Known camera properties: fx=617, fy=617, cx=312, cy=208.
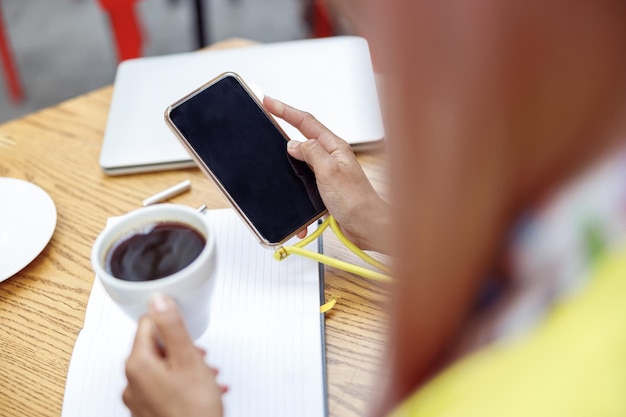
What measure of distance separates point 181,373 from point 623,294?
0.29 metres

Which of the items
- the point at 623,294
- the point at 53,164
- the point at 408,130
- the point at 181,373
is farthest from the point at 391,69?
the point at 53,164

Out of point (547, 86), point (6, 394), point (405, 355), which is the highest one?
point (547, 86)

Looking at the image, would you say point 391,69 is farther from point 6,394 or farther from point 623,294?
point 6,394

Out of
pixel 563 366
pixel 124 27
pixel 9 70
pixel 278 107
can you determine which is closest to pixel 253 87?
pixel 278 107

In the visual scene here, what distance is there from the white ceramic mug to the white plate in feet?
0.65

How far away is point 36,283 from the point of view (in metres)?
0.64

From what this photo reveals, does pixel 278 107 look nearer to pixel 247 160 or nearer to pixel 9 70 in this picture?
pixel 247 160

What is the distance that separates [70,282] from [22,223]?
4.4 inches

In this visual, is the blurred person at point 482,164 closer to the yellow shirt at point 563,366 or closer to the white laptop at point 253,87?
the yellow shirt at point 563,366

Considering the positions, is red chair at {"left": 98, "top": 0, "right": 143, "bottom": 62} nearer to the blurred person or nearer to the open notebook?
the open notebook

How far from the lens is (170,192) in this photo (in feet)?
2.35

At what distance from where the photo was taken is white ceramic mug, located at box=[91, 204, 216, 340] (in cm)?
44

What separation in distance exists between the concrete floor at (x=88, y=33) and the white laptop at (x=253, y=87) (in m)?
1.24

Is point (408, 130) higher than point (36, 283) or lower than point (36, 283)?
higher
